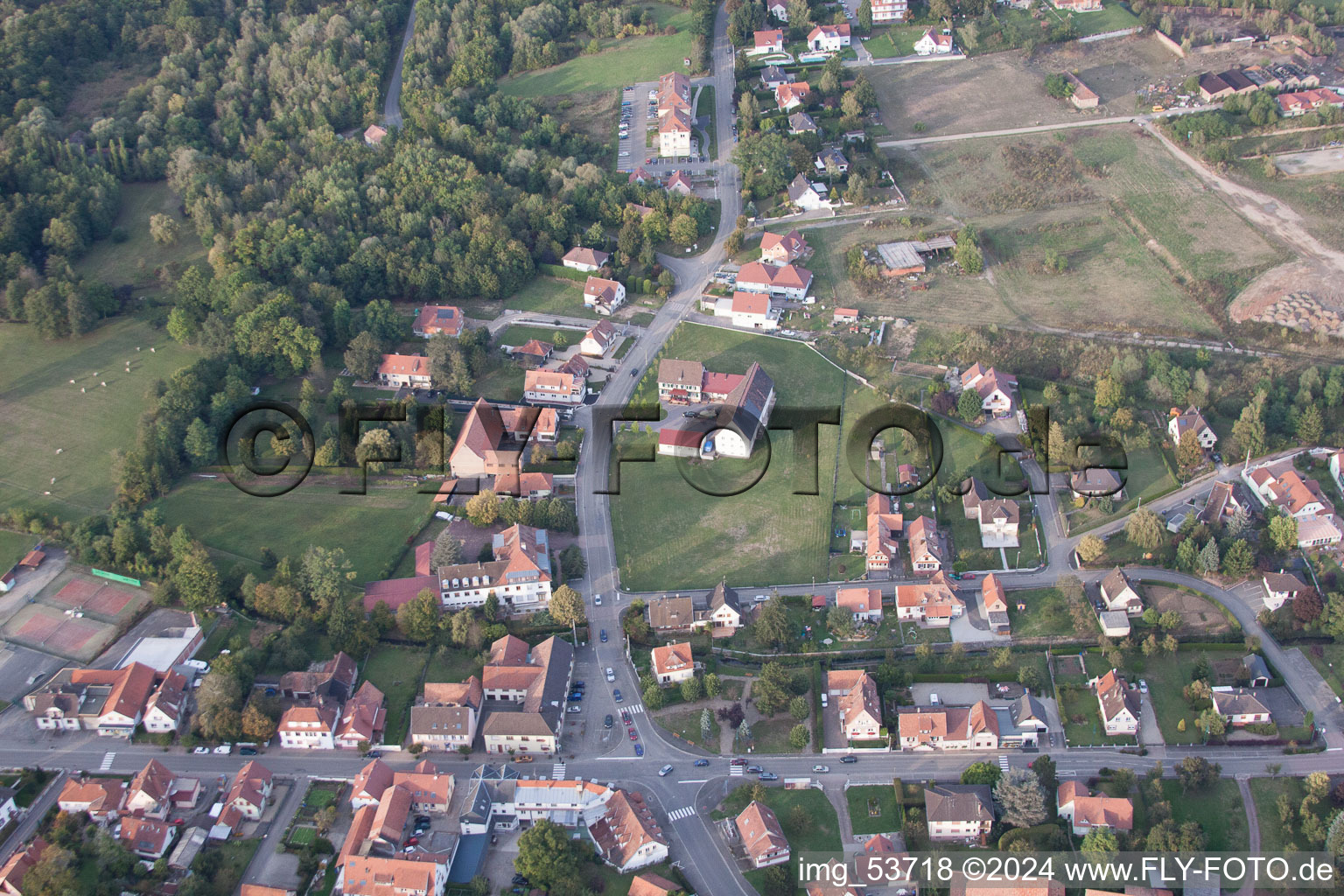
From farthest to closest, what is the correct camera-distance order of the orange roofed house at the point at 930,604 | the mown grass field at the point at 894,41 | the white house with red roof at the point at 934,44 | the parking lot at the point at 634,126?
the mown grass field at the point at 894,41
the white house with red roof at the point at 934,44
the parking lot at the point at 634,126
the orange roofed house at the point at 930,604

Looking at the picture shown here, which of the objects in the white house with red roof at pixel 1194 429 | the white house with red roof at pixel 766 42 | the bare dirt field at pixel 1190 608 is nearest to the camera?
the bare dirt field at pixel 1190 608

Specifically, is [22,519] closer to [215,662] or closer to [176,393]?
[176,393]

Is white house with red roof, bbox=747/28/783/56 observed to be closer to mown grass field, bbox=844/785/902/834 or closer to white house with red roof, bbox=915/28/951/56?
white house with red roof, bbox=915/28/951/56

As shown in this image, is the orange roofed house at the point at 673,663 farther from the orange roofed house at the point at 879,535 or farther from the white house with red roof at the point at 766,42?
the white house with red roof at the point at 766,42

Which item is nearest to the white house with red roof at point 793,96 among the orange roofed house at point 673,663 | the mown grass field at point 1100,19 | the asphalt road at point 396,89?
the mown grass field at point 1100,19

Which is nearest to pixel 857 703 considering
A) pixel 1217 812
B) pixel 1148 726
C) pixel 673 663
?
pixel 673 663

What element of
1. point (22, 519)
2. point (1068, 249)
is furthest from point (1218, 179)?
point (22, 519)
